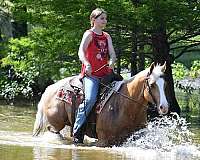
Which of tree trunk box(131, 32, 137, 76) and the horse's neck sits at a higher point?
tree trunk box(131, 32, 137, 76)

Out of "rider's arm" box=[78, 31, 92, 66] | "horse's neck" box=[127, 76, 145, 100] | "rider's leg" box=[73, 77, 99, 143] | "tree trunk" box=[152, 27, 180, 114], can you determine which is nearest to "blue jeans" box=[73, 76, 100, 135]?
"rider's leg" box=[73, 77, 99, 143]

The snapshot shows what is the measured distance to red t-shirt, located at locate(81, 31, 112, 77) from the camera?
9.34 metres

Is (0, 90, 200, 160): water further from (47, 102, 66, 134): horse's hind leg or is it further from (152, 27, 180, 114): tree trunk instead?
(152, 27, 180, 114): tree trunk

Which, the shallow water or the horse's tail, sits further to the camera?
the horse's tail

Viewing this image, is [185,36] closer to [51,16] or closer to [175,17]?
[175,17]

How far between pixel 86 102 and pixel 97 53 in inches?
31.6

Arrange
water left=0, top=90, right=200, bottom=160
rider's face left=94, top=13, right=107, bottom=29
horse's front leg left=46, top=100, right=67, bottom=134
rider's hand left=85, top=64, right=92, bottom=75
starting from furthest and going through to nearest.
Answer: horse's front leg left=46, top=100, right=67, bottom=134
rider's face left=94, top=13, right=107, bottom=29
rider's hand left=85, top=64, right=92, bottom=75
water left=0, top=90, right=200, bottom=160

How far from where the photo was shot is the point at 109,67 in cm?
940

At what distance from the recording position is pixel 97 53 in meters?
9.38

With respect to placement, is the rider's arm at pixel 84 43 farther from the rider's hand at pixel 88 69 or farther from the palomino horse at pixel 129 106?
the palomino horse at pixel 129 106

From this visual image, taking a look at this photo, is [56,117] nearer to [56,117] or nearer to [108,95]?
[56,117]

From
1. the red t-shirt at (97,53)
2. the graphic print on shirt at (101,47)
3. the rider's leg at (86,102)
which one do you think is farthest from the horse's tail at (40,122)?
the graphic print on shirt at (101,47)

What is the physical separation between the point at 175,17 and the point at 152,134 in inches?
232

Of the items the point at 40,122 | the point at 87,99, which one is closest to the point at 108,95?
the point at 87,99
